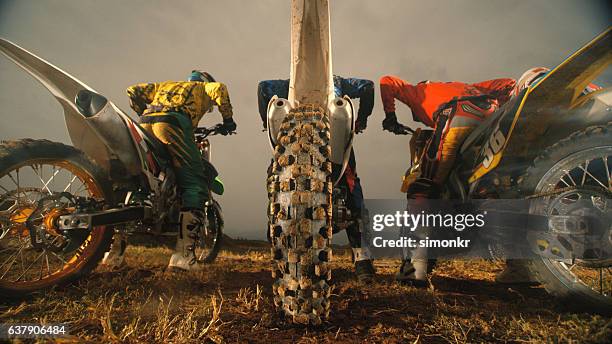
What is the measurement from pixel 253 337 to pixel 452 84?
10.2ft

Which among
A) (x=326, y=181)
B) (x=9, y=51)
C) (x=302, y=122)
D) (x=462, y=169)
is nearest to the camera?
(x=326, y=181)

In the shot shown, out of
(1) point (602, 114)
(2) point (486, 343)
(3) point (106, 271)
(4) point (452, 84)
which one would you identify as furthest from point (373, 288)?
(3) point (106, 271)

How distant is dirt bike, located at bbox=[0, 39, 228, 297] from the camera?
7.00 ft

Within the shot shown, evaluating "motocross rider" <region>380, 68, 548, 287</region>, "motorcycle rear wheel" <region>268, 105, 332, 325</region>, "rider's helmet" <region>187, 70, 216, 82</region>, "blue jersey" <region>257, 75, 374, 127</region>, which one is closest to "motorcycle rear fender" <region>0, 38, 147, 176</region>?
"blue jersey" <region>257, 75, 374, 127</region>

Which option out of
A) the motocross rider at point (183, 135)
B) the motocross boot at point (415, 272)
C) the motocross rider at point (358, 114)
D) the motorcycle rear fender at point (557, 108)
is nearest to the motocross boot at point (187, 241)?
the motocross rider at point (183, 135)

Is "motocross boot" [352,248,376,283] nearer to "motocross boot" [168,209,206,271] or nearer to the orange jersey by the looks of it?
Result: the orange jersey

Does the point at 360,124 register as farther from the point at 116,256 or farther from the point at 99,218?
the point at 116,256

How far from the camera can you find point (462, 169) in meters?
2.96

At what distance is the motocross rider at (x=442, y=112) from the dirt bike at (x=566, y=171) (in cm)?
57

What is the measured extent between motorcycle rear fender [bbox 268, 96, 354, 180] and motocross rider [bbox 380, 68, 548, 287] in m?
1.17

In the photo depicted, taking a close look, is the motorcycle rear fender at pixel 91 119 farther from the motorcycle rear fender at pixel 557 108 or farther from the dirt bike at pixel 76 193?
the motorcycle rear fender at pixel 557 108

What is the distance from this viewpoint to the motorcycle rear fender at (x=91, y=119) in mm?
2354

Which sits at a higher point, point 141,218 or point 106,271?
point 141,218

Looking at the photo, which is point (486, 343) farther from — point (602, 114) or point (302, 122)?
point (602, 114)
